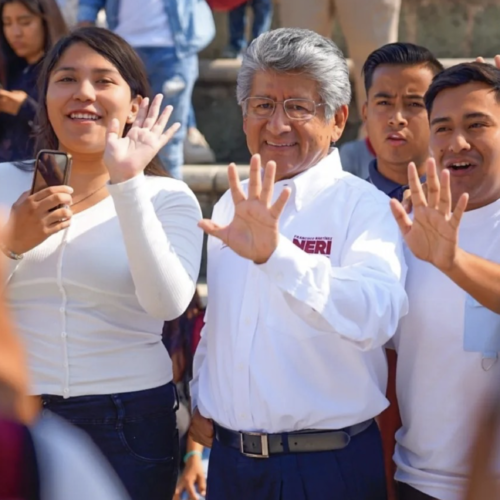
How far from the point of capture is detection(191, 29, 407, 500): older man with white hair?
2.28 metres

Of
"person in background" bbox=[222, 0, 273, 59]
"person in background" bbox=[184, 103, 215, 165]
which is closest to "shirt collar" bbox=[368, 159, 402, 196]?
"person in background" bbox=[184, 103, 215, 165]

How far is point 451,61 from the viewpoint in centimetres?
535

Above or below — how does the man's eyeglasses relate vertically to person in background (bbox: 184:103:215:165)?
above

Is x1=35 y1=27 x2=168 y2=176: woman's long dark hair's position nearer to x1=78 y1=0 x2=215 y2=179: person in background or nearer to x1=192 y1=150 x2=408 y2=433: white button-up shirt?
x1=192 y1=150 x2=408 y2=433: white button-up shirt

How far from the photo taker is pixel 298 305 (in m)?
2.27

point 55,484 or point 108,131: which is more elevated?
point 108,131

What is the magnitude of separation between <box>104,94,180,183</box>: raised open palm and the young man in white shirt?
610 mm

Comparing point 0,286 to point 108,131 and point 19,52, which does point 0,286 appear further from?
point 19,52

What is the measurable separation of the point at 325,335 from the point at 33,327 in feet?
2.35

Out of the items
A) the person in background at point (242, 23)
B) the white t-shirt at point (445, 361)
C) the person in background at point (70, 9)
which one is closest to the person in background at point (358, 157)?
the white t-shirt at point (445, 361)

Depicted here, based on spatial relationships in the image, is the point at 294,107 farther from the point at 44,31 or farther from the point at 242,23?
the point at 242,23

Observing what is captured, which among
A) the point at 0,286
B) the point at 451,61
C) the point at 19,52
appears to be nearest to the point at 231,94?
the point at 451,61

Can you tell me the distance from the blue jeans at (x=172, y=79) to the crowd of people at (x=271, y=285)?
1806 mm

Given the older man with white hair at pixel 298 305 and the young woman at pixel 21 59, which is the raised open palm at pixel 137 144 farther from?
the young woman at pixel 21 59
